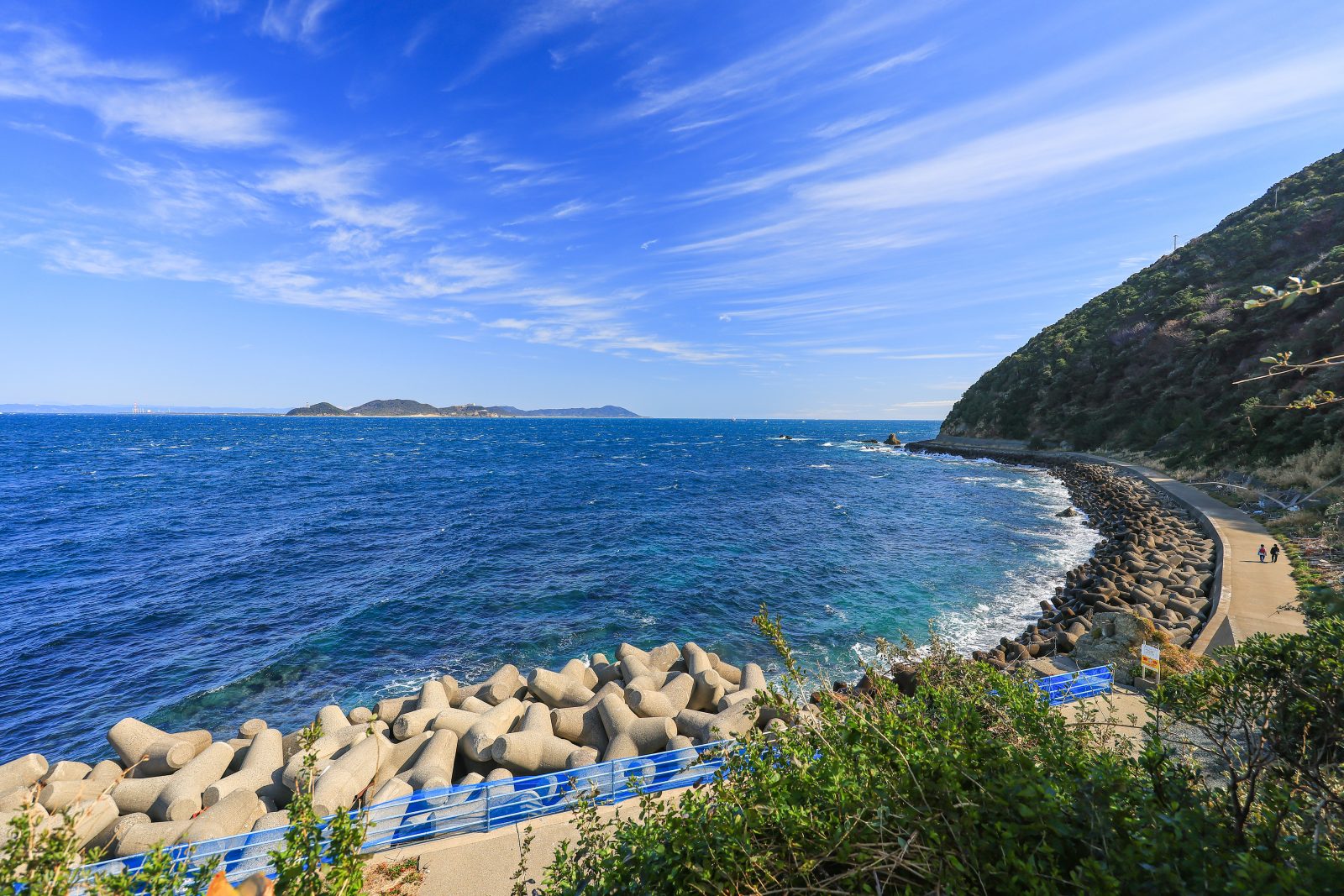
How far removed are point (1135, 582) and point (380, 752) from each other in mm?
24286

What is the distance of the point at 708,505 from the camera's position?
4128cm

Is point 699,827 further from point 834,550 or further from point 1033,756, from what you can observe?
point 834,550

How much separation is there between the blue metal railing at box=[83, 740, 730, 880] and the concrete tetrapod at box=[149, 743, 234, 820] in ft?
3.47

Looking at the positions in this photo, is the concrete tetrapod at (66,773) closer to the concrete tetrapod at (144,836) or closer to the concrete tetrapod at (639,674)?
the concrete tetrapod at (144,836)

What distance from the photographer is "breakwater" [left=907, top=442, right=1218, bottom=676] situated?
15.2m

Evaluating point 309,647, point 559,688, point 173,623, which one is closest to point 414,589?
point 309,647

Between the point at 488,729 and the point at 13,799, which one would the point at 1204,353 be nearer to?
the point at 488,729

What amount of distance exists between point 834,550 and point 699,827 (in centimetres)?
2615

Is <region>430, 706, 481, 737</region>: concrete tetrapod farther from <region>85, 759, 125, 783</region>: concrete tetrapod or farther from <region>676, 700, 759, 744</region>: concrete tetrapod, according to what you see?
<region>85, 759, 125, 783</region>: concrete tetrapod

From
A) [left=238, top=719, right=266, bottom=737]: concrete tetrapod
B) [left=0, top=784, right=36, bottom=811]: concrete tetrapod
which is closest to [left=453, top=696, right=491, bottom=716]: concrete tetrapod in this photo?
[left=238, top=719, right=266, bottom=737]: concrete tetrapod

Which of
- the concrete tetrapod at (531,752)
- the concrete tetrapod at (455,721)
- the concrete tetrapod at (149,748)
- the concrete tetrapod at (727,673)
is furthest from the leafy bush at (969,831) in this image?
the concrete tetrapod at (149,748)

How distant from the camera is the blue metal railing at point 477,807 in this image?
632 cm

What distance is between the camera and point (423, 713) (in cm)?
1091

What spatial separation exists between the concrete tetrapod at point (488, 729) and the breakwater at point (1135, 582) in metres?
12.3
